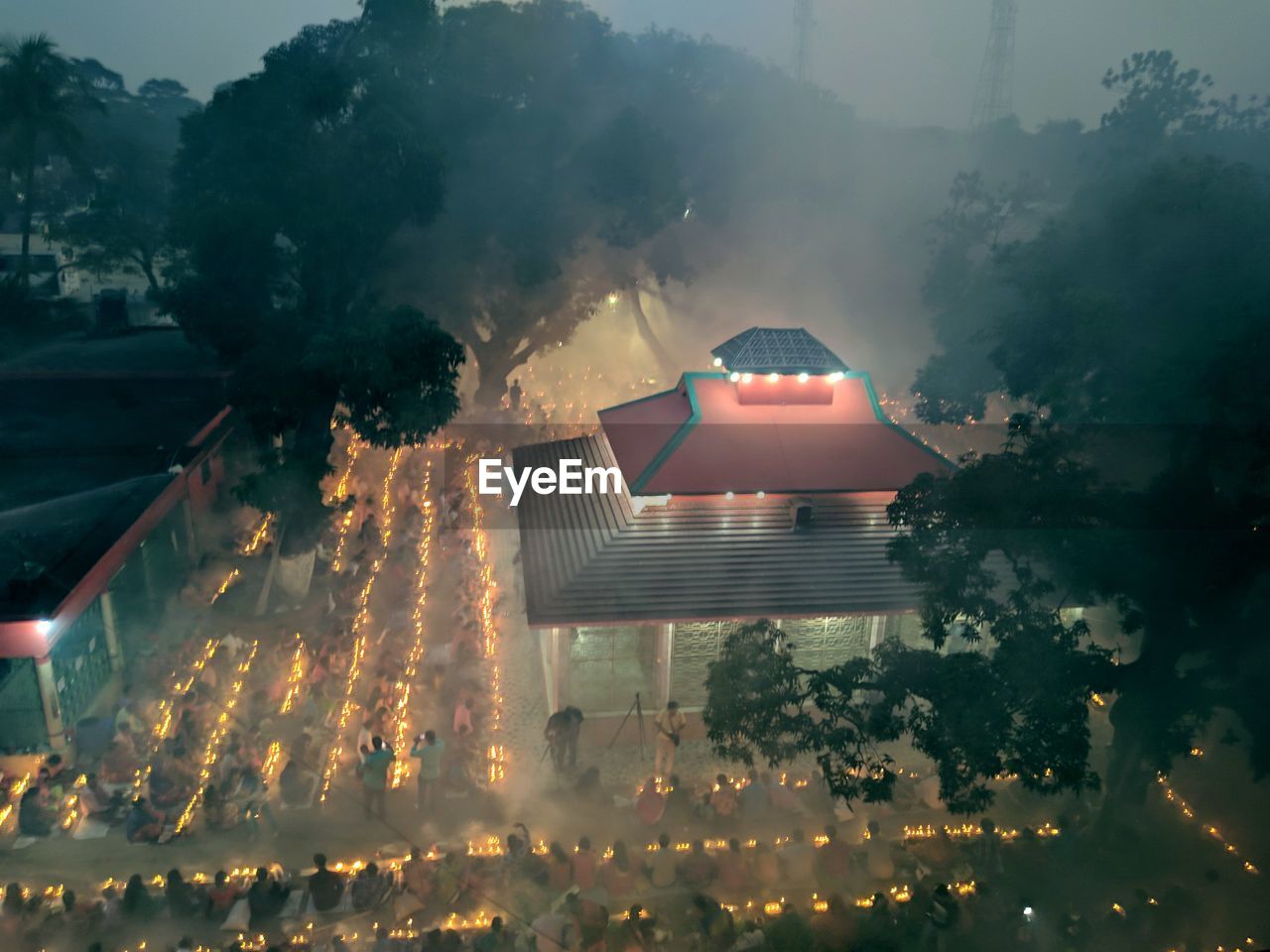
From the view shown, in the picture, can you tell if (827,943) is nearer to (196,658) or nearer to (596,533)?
(596,533)

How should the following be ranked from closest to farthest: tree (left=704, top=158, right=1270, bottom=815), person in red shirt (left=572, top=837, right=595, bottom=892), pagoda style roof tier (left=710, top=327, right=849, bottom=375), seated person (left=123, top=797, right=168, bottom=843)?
tree (left=704, top=158, right=1270, bottom=815), person in red shirt (left=572, top=837, right=595, bottom=892), seated person (left=123, top=797, right=168, bottom=843), pagoda style roof tier (left=710, top=327, right=849, bottom=375)

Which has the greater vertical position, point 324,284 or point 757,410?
point 324,284

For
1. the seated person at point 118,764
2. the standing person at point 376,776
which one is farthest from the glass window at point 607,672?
the seated person at point 118,764

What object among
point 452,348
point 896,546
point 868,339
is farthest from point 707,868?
point 868,339

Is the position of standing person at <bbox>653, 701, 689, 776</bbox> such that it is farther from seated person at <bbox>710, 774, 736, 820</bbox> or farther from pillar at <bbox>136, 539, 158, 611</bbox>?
pillar at <bbox>136, 539, 158, 611</bbox>

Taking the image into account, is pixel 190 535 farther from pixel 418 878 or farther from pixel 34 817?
pixel 418 878

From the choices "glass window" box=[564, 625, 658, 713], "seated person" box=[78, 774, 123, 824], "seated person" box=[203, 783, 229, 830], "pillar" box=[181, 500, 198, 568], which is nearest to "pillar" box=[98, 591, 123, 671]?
"seated person" box=[78, 774, 123, 824]
